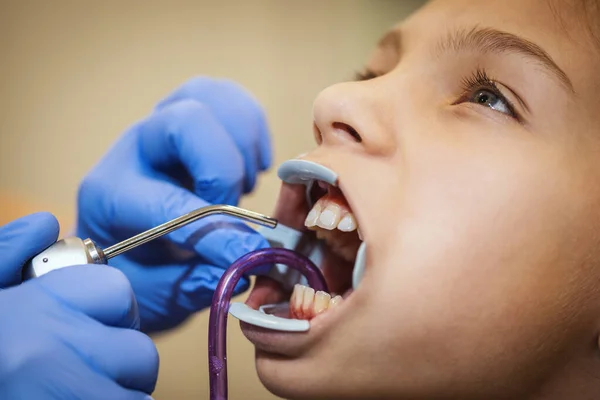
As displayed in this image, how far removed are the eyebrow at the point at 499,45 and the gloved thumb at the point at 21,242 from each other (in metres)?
0.56

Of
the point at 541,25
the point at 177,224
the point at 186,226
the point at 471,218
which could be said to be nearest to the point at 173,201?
the point at 186,226

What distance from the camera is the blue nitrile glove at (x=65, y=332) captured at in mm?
598

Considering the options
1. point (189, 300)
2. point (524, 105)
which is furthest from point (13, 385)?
point (524, 105)

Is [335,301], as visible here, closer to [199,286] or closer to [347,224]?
[347,224]

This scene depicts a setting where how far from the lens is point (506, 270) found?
0.65m

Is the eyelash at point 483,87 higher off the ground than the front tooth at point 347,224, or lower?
higher

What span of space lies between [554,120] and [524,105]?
4 cm

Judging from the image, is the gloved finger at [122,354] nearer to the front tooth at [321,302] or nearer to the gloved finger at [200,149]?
the front tooth at [321,302]

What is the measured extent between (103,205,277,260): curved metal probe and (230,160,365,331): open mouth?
7 cm

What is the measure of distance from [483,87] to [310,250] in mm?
351

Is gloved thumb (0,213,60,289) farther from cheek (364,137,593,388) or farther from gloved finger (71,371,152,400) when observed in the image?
cheek (364,137,593,388)

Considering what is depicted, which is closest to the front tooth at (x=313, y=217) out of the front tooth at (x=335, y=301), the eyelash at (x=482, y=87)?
the front tooth at (x=335, y=301)

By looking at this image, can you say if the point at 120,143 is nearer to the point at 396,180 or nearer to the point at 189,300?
the point at 189,300

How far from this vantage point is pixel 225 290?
77cm
